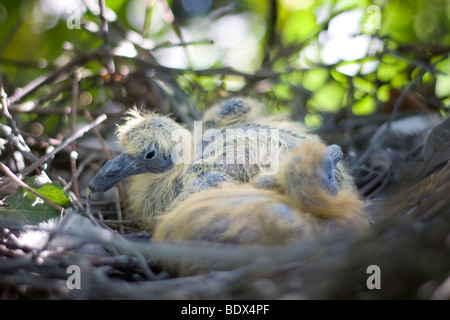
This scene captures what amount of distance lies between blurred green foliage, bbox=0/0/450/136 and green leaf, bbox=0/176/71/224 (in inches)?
25.7

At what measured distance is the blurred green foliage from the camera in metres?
1.90

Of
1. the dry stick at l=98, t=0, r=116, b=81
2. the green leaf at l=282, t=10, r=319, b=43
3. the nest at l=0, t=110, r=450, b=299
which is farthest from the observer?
the green leaf at l=282, t=10, r=319, b=43

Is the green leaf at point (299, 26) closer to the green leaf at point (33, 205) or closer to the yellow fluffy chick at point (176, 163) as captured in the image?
the yellow fluffy chick at point (176, 163)

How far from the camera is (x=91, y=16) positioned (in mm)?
2082

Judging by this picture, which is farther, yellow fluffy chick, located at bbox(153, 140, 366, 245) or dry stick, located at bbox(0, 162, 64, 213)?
dry stick, located at bbox(0, 162, 64, 213)

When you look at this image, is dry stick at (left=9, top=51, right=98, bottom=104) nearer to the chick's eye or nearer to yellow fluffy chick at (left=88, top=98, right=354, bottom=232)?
yellow fluffy chick at (left=88, top=98, right=354, bottom=232)

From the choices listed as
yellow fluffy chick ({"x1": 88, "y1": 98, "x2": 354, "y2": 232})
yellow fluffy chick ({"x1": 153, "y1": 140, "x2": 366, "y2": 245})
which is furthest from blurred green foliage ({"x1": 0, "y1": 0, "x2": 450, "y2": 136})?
yellow fluffy chick ({"x1": 153, "y1": 140, "x2": 366, "y2": 245})

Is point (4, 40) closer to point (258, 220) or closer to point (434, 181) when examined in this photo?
point (258, 220)

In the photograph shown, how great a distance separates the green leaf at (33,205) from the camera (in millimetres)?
1203

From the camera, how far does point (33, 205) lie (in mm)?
1224

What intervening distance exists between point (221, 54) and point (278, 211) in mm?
1533

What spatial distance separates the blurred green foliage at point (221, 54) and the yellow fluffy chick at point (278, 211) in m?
0.97

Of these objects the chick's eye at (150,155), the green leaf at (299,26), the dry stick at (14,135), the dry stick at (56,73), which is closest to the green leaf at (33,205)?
the dry stick at (14,135)

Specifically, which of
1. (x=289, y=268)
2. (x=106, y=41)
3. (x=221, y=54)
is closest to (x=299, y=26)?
(x=221, y=54)
